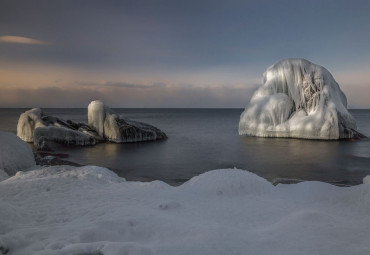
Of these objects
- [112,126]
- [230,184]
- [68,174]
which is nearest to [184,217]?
[230,184]

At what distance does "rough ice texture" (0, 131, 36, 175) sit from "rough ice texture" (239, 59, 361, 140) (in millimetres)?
25713

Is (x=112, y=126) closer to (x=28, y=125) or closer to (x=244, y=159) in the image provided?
(x=28, y=125)

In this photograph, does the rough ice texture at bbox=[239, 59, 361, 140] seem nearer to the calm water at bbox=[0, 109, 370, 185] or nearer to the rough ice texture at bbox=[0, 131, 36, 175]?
the calm water at bbox=[0, 109, 370, 185]

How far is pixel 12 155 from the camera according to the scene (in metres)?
Result: 12.4

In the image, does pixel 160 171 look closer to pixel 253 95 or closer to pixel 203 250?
pixel 203 250

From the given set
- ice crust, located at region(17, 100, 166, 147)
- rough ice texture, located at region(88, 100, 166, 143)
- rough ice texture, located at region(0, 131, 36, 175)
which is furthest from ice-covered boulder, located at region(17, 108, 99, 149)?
rough ice texture, located at region(0, 131, 36, 175)

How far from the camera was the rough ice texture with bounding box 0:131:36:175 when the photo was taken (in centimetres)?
1202

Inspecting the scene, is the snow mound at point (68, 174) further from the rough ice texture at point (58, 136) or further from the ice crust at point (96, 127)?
the ice crust at point (96, 127)

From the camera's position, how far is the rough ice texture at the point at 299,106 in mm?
29734

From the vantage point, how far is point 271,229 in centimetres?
605

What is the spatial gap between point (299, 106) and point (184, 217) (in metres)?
28.9

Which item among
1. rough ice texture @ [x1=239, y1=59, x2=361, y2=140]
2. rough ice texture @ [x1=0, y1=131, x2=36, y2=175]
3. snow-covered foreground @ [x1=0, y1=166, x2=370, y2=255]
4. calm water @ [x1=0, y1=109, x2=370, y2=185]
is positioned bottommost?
calm water @ [x1=0, y1=109, x2=370, y2=185]

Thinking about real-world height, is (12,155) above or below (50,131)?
below

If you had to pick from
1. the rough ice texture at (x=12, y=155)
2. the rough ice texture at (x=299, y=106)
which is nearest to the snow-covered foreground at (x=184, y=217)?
the rough ice texture at (x=12, y=155)
